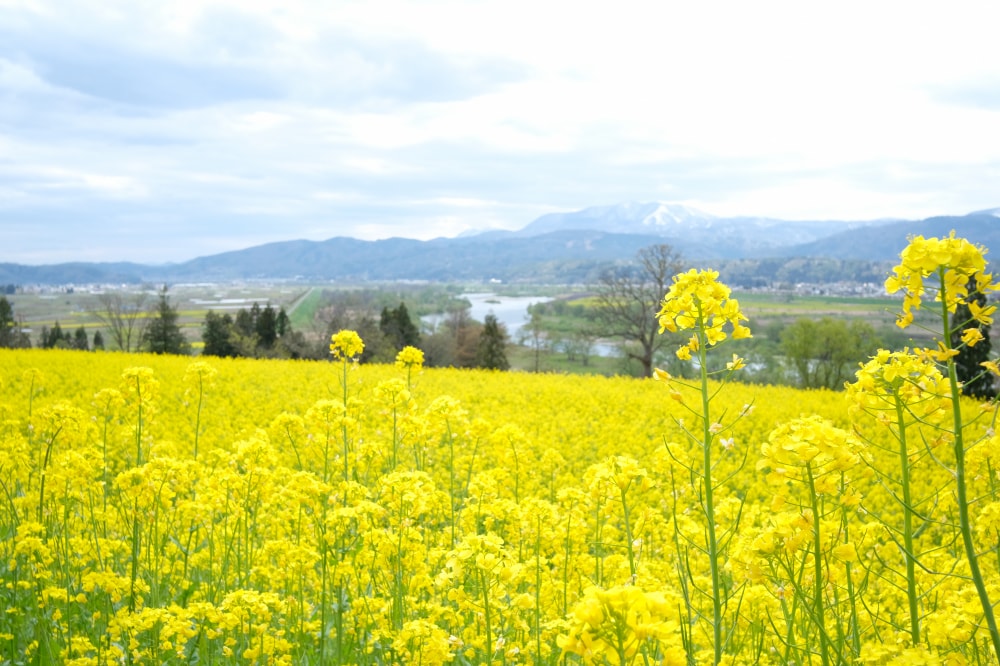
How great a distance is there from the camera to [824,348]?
44.0m

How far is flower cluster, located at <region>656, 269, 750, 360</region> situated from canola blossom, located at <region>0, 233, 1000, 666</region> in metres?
0.01

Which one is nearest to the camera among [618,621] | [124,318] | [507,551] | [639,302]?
[618,621]

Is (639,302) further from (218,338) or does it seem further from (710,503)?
(710,503)

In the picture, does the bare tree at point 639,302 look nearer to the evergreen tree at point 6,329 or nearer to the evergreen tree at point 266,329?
the evergreen tree at point 266,329

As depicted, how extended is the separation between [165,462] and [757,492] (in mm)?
9463

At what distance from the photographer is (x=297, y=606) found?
461 centimetres

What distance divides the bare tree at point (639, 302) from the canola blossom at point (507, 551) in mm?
27149

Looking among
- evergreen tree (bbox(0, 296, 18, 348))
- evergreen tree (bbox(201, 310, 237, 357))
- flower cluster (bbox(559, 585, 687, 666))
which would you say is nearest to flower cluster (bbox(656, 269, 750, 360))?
flower cluster (bbox(559, 585, 687, 666))

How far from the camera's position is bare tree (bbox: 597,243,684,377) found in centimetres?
3469

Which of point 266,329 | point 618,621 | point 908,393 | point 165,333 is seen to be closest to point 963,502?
point 908,393

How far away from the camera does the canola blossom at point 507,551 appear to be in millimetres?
2596

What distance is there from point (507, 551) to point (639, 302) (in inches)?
1287

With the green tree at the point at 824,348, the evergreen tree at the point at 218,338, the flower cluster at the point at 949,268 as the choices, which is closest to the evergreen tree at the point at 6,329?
the evergreen tree at the point at 218,338

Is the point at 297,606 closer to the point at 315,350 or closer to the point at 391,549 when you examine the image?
the point at 391,549
